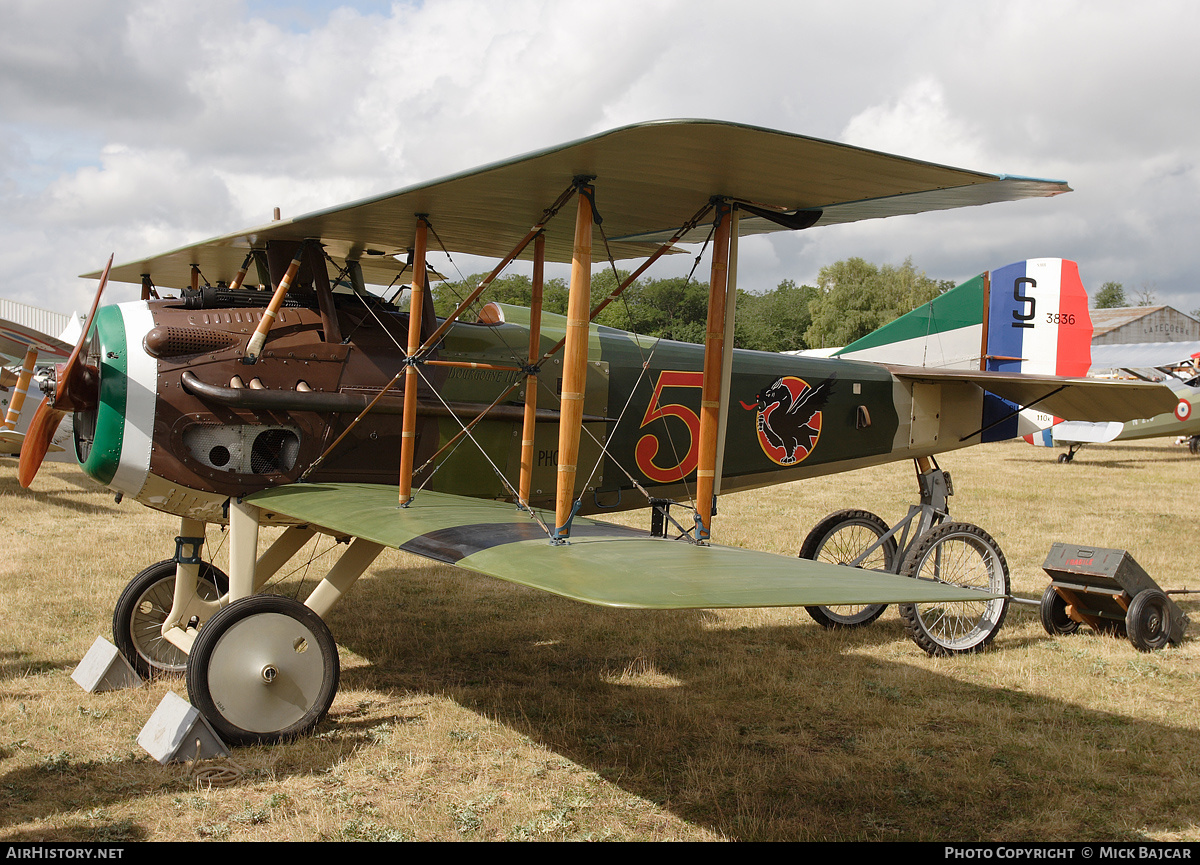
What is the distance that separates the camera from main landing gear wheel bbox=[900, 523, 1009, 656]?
6434 mm

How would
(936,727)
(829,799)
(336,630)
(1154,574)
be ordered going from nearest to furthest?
(829,799) → (936,727) → (336,630) → (1154,574)

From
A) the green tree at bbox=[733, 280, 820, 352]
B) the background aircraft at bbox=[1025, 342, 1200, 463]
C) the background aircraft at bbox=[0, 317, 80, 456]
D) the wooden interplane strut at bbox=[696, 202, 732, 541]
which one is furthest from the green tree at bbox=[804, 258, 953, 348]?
the wooden interplane strut at bbox=[696, 202, 732, 541]

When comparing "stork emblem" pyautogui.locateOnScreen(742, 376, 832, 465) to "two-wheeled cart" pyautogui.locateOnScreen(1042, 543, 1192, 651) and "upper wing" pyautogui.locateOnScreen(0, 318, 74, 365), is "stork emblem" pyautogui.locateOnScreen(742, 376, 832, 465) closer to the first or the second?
"two-wheeled cart" pyautogui.locateOnScreen(1042, 543, 1192, 651)

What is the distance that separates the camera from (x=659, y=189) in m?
4.61

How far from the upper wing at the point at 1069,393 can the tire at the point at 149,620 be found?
607cm

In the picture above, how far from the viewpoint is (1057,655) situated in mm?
6312

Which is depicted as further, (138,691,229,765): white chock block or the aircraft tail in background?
the aircraft tail in background

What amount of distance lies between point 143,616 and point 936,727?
499cm

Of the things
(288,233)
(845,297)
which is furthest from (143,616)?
(845,297)

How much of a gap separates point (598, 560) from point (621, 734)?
1.66 metres

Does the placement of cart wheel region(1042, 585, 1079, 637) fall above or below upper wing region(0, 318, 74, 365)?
below

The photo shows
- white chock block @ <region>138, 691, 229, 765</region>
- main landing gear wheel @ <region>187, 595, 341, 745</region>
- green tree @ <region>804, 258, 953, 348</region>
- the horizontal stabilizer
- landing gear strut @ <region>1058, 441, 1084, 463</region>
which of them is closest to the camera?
white chock block @ <region>138, 691, 229, 765</region>

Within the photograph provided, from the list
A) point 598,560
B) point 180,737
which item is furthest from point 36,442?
point 598,560

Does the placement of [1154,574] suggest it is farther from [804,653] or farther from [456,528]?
[456,528]
